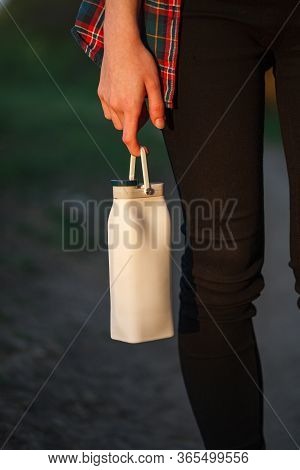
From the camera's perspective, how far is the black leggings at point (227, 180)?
43.2 inches

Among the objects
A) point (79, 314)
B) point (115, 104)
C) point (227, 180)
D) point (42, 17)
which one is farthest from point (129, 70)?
point (42, 17)

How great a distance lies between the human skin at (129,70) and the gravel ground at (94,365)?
805mm

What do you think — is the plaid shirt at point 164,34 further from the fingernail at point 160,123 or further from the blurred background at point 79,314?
the blurred background at point 79,314

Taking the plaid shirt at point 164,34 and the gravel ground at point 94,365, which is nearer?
the plaid shirt at point 164,34

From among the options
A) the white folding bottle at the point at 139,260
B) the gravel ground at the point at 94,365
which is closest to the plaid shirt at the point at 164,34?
the white folding bottle at the point at 139,260

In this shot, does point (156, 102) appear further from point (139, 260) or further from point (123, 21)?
point (139, 260)

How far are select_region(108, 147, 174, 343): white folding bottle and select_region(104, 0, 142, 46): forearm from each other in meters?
0.19

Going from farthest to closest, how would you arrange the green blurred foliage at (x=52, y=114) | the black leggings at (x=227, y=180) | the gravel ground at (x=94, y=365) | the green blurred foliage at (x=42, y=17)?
the green blurred foliage at (x=42, y=17)
the green blurred foliage at (x=52, y=114)
the gravel ground at (x=94, y=365)
the black leggings at (x=227, y=180)

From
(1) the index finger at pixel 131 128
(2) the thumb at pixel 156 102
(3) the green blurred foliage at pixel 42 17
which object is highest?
(3) the green blurred foliage at pixel 42 17

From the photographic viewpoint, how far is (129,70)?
1.13 meters

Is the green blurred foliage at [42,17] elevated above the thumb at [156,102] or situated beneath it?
elevated above

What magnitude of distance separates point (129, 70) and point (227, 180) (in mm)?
226

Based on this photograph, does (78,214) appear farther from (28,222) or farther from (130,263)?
(130,263)

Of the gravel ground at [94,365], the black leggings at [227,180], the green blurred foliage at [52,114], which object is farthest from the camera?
the green blurred foliage at [52,114]
